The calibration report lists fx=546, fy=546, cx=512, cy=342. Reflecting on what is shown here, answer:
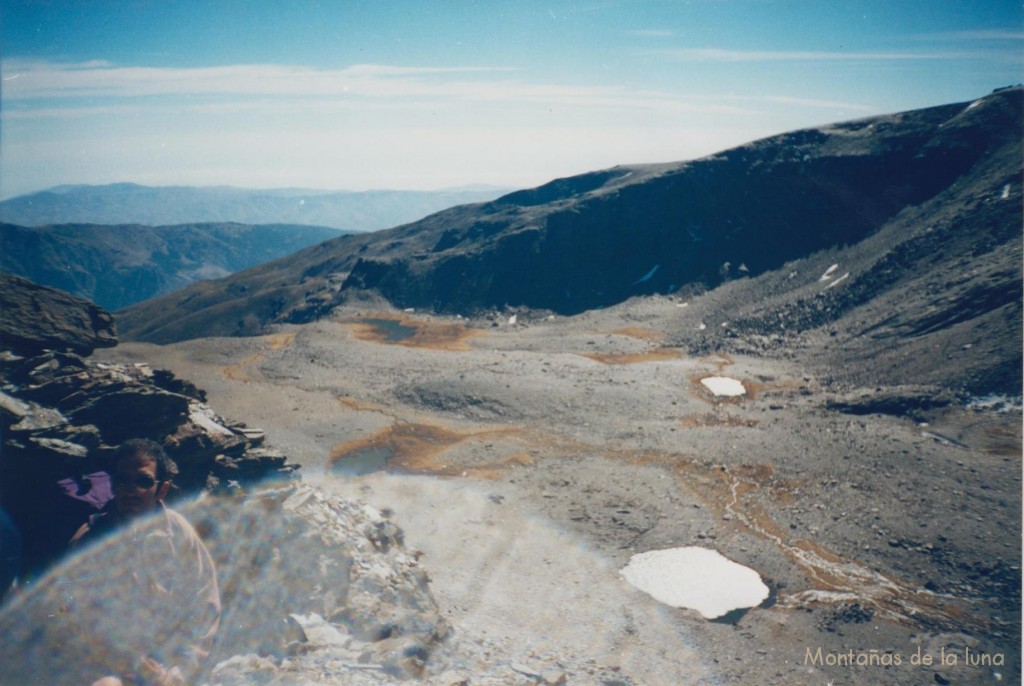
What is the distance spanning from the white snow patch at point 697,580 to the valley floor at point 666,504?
474 mm

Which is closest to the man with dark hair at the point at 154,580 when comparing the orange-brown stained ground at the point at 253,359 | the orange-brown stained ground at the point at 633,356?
the orange-brown stained ground at the point at 253,359

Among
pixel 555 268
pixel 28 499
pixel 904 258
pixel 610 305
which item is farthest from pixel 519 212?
pixel 28 499

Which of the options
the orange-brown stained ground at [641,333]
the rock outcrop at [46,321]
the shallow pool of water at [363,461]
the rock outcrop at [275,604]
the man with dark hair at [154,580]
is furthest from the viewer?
the orange-brown stained ground at [641,333]

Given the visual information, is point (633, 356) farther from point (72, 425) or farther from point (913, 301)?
point (72, 425)

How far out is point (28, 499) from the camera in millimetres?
11469

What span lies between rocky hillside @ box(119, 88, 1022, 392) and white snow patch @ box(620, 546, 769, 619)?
1955 centimetres

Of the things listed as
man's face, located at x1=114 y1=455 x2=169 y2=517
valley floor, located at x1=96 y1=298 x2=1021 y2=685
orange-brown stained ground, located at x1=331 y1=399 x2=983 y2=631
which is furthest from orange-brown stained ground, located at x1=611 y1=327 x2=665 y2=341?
man's face, located at x1=114 y1=455 x2=169 y2=517

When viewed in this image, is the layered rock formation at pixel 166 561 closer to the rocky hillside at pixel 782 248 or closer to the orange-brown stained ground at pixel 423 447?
the orange-brown stained ground at pixel 423 447

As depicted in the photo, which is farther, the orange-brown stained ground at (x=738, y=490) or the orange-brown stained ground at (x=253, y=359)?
the orange-brown stained ground at (x=253, y=359)

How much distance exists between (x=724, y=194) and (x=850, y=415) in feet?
147

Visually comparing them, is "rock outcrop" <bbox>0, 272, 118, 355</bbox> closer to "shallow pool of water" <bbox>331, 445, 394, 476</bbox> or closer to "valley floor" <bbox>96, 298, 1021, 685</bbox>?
"valley floor" <bbox>96, 298, 1021, 685</bbox>

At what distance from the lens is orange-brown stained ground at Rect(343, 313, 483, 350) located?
53906 millimetres

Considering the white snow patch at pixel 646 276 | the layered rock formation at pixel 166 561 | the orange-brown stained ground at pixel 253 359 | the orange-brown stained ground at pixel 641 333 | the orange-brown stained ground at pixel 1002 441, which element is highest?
the white snow patch at pixel 646 276

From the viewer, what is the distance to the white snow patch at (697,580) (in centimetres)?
1700
